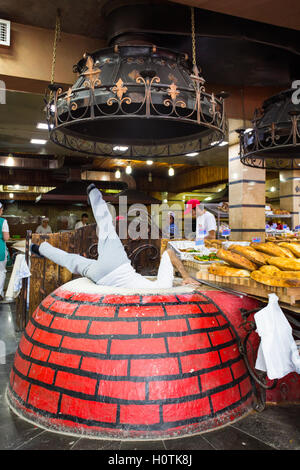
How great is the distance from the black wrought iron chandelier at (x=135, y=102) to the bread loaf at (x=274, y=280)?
105cm

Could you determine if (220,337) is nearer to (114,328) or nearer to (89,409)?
(114,328)

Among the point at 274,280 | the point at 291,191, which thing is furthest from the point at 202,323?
the point at 291,191

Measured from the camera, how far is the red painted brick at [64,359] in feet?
6.31

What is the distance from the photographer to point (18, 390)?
2160 millimetres

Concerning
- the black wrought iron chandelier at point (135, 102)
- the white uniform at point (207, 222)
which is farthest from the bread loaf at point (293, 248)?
the white uniform at point (207, 222)

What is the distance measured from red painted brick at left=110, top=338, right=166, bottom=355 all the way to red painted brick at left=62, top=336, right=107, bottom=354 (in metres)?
0.06

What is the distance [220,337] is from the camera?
2.12 m

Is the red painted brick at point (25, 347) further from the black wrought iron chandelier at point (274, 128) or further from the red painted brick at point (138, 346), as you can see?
the black wrought iron chandelier at point (274, 128)

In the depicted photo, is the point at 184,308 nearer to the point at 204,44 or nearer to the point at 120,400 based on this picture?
the point at 120,400

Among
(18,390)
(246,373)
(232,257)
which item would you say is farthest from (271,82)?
(18,390)

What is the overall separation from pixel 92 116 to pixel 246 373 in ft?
6.24

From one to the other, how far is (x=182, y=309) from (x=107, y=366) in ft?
1.78
